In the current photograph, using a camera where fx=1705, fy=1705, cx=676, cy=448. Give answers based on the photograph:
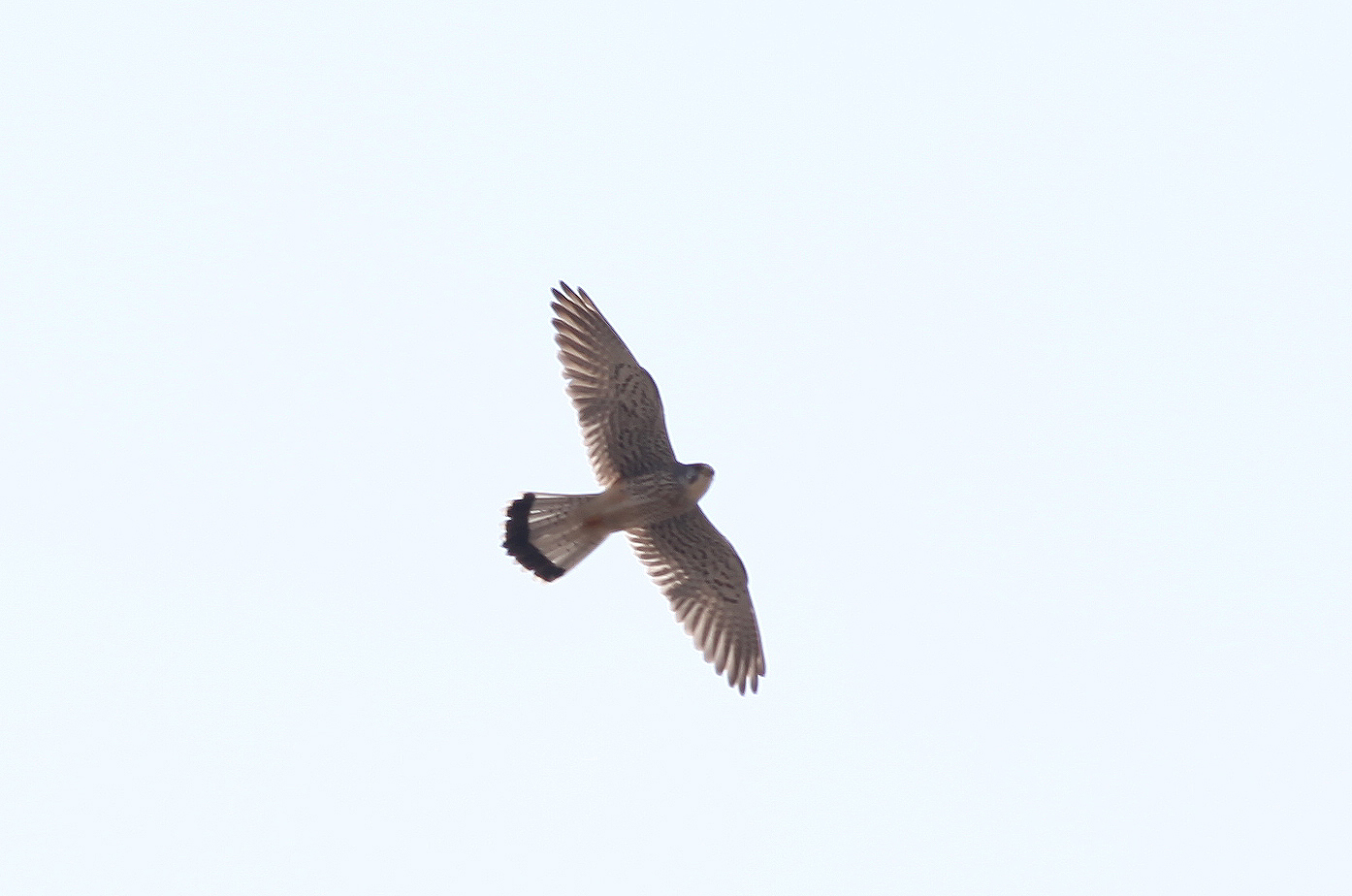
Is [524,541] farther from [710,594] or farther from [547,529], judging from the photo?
[710,594]

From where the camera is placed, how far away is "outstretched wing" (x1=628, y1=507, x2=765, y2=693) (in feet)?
46.2

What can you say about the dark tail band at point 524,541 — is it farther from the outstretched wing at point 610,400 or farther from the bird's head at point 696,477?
the bird's head at point 696,477

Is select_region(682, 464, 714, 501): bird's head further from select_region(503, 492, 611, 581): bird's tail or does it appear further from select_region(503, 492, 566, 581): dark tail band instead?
select_region(503, 492, 566, 581): dark tail band

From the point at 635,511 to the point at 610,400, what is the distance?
94cm

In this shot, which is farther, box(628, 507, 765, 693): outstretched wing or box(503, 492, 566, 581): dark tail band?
box(628, 507, 765, 693): outstretched wing

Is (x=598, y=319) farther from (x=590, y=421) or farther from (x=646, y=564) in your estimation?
(x=646, y=564)

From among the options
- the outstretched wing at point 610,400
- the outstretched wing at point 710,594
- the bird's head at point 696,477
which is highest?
the outstretched wing at point 610,400

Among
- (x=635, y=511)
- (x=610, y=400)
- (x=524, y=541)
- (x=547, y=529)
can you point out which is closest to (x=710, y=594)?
(x=635, y=511)

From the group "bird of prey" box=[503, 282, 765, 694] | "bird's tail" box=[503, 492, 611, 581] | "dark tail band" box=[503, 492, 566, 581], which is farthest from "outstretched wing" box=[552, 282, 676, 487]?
"dark tail band" box=[503, 492, 566, 581]

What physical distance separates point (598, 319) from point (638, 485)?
1.43 meters

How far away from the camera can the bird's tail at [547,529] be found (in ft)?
43.8

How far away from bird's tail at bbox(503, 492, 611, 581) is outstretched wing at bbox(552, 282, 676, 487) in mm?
397

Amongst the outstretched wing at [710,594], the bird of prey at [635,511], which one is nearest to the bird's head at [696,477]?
the bird of prey at [635,511]

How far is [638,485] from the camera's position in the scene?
1333cm
